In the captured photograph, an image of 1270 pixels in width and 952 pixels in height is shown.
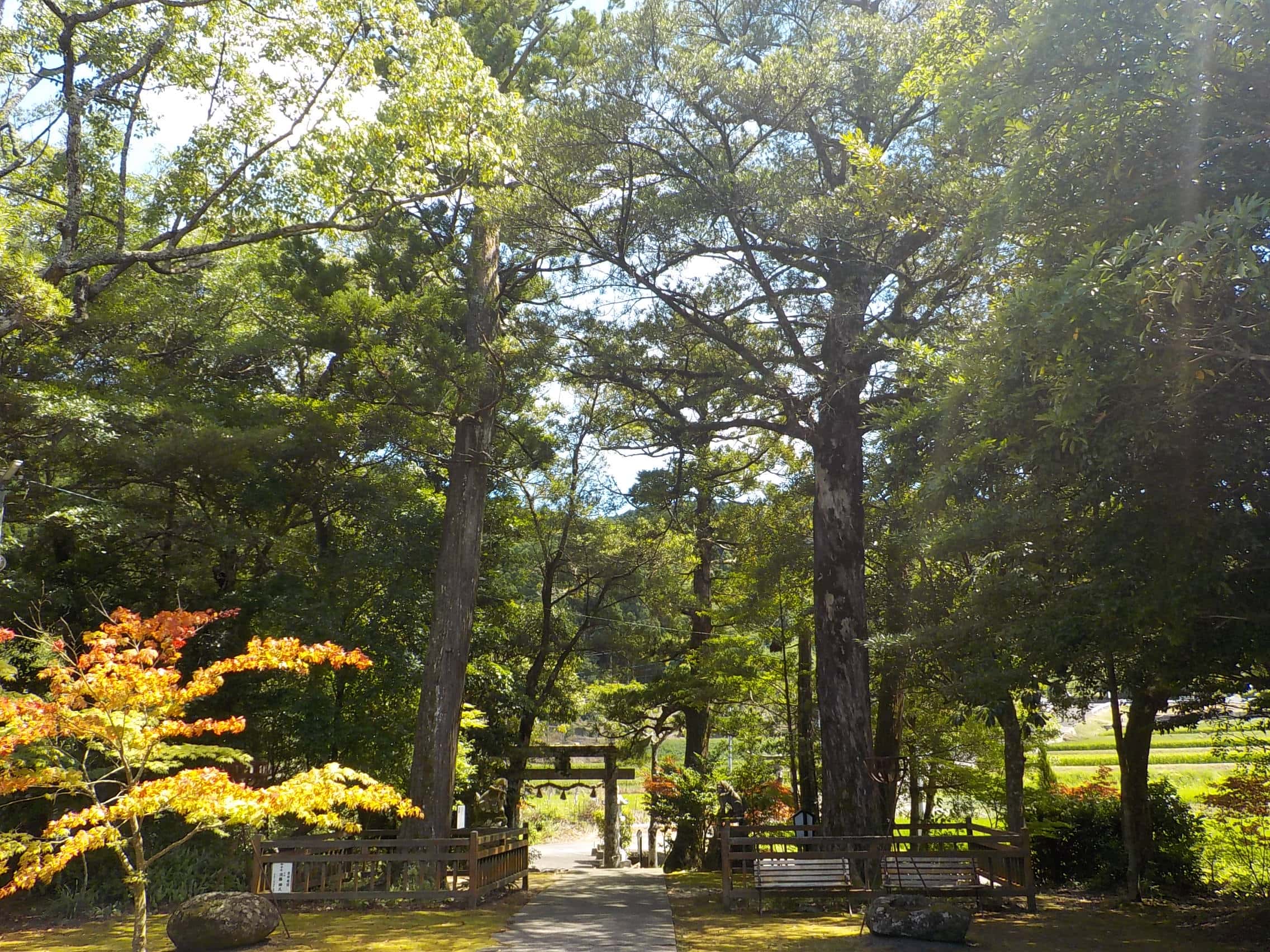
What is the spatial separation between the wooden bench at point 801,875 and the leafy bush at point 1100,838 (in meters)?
3.18

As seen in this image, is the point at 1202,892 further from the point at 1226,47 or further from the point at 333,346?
the point at 333,346

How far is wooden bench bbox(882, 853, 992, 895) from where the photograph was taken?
31.3 ft

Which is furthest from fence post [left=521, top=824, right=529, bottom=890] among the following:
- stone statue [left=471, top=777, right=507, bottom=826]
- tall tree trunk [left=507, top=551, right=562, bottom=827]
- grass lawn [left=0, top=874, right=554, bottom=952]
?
tall tree trunk [left=507, top=551, right=562, bottom=827]

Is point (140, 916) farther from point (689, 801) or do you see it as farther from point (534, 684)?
point (534, 684)

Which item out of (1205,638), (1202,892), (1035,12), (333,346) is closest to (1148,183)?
(1035,12)

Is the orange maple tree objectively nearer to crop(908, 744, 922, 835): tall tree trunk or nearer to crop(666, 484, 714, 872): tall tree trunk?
crop(666, 484, 714, 872): tall tree trunk

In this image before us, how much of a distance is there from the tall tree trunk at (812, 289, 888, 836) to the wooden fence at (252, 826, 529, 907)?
4.60 meters

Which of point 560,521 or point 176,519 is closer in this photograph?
point 176,519

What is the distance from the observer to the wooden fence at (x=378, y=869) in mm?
9672

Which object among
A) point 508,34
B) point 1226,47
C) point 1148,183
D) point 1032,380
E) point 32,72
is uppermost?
point 508,34

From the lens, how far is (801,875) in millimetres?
9828

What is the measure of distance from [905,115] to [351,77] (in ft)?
24.6

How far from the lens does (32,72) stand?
10.8 meters

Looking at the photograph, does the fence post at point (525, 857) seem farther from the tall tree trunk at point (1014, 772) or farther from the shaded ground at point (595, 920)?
the tall tree trunk at point (1014, 772)
